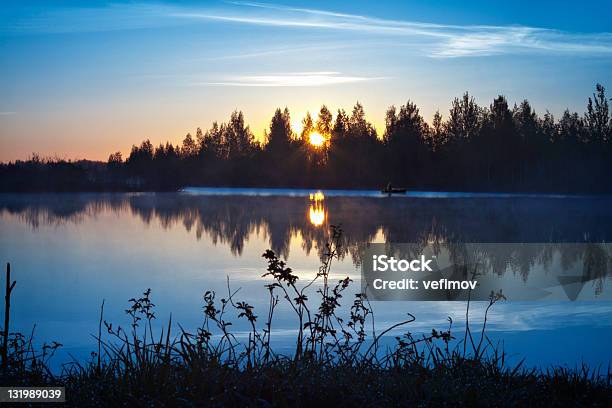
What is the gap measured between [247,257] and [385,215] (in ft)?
37.8

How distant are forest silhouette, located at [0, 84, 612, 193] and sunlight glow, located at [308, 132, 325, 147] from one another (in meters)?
0.43

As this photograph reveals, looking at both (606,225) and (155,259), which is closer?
(155,259)

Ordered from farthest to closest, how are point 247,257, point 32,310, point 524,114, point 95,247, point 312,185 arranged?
point 312,185 → point 524,114 → point 95,247 → point 247,257 → point 32,310

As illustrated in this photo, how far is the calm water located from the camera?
24.4 ft

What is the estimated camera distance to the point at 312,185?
72188mm

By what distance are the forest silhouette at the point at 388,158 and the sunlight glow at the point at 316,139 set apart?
427mm

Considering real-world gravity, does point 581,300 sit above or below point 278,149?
below

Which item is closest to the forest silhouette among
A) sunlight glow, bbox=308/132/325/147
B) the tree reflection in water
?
sunlight glow, bbox=308/132/325/147

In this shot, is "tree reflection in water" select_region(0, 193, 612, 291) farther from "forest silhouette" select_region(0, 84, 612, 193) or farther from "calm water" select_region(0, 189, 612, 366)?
"forest silhouette" select_region(0, 84, 612, 193)

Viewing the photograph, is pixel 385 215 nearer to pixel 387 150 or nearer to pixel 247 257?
pixel 247 257

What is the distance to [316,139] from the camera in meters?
74.6

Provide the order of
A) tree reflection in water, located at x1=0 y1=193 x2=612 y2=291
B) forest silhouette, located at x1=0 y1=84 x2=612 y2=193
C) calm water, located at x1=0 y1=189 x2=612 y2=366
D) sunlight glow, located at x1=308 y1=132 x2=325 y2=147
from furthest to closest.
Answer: sunlight glow, located at x1=308 y1=132 x2=325 y2=147 → forest silhouette, located at x1=0 y1=84 x2=612 y2=193 → tree reflection in water, located at x1=0 y1=193 x2=612 y2=291 → calm water, located at x1=0 y1=189 x2=612 y2=366

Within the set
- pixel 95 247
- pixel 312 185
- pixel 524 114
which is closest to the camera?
A: pixel 95 247

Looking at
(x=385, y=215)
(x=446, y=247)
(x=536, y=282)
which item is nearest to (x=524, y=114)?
(x=385, y=215)
